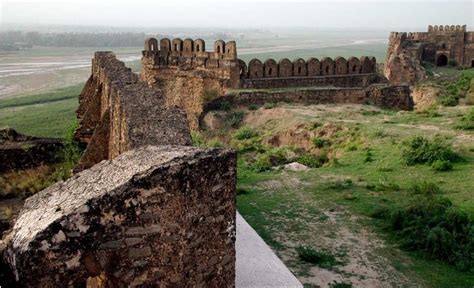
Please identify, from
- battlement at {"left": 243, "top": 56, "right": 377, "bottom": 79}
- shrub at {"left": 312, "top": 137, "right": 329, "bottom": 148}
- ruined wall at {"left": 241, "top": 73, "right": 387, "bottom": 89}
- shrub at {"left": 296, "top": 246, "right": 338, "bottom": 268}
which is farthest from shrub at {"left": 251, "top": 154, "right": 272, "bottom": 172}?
battlement at {"left": 243, "top": 56, "right": 377, "bottom": 79}

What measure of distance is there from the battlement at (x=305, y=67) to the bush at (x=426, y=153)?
35.1ft

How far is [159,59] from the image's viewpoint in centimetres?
2203

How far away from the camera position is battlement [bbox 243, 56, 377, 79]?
21.4 meters

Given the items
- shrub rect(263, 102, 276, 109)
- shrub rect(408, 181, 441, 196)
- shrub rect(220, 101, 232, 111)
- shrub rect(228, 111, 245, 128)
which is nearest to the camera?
shrub rect(408, 181, 441, 196)

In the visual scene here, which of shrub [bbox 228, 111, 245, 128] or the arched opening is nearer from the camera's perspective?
shrub [bbox 228, 111, 245, 128]

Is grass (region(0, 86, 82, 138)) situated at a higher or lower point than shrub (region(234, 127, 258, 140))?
lower

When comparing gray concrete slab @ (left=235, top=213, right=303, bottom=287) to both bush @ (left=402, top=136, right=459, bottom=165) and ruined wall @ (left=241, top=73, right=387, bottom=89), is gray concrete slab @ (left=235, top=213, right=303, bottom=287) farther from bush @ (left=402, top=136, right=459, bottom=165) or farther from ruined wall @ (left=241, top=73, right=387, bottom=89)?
ruined wall @ (left=241, top=73, right=387, bottom=89)

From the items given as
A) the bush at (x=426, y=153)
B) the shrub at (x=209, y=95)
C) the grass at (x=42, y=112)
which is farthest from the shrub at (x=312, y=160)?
the grass at (x=42, y=112)

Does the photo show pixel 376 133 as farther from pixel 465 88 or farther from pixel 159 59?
pixel 159 59

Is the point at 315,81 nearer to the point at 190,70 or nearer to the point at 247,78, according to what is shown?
the point at 247,78

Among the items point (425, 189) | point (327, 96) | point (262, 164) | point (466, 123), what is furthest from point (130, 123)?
point (327, 96)

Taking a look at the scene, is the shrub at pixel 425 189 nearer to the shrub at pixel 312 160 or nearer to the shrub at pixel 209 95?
the shrub at pixel 312 160

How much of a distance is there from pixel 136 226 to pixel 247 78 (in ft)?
58.9

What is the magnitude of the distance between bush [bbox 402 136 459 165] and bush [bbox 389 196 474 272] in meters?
2.55
